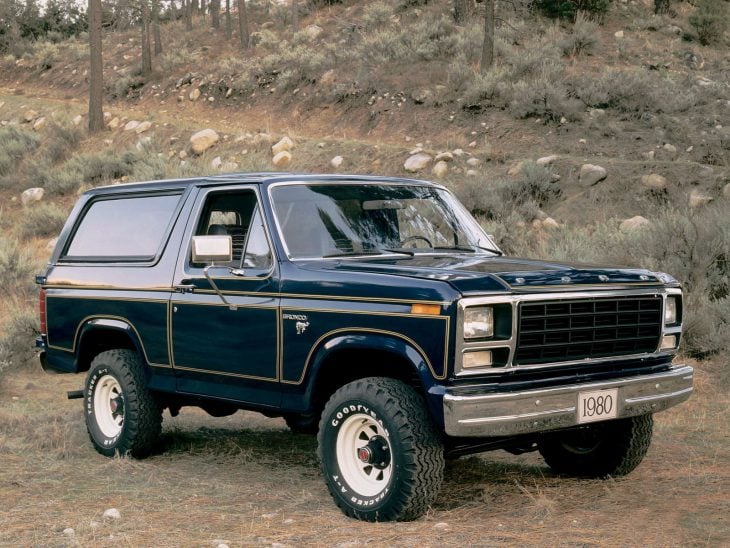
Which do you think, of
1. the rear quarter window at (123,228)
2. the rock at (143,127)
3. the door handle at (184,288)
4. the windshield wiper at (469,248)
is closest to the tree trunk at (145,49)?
the rock at (143,127)

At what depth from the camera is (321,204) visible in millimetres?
6258

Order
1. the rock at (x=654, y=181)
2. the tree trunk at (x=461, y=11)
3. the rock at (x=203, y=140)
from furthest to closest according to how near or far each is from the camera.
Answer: the tree trunk at (x=461, y=11) → the rock at (x=203, y=140) → the rock at (x=654, y=181)

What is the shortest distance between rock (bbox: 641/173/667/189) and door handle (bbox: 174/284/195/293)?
13.0 meters

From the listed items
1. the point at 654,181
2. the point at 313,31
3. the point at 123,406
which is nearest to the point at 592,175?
the point at 654,181

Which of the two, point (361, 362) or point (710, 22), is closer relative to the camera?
point (361, 362)

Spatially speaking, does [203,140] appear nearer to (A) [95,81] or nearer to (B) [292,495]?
(A) [95,81]

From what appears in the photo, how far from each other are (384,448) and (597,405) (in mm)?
1171

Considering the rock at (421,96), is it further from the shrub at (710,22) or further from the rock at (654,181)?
the shrub at (710,22)

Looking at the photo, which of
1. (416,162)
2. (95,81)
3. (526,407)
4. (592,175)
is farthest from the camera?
(95,81)

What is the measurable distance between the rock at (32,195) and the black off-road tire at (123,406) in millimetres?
18618

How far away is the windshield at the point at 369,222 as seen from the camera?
6.11m

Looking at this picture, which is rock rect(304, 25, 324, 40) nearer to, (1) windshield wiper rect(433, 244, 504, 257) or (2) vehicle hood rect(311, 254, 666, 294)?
(1) windshield wiper rect(433, 244, 504, 257)

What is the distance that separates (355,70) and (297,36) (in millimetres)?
8859

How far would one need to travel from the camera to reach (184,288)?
6594mm
